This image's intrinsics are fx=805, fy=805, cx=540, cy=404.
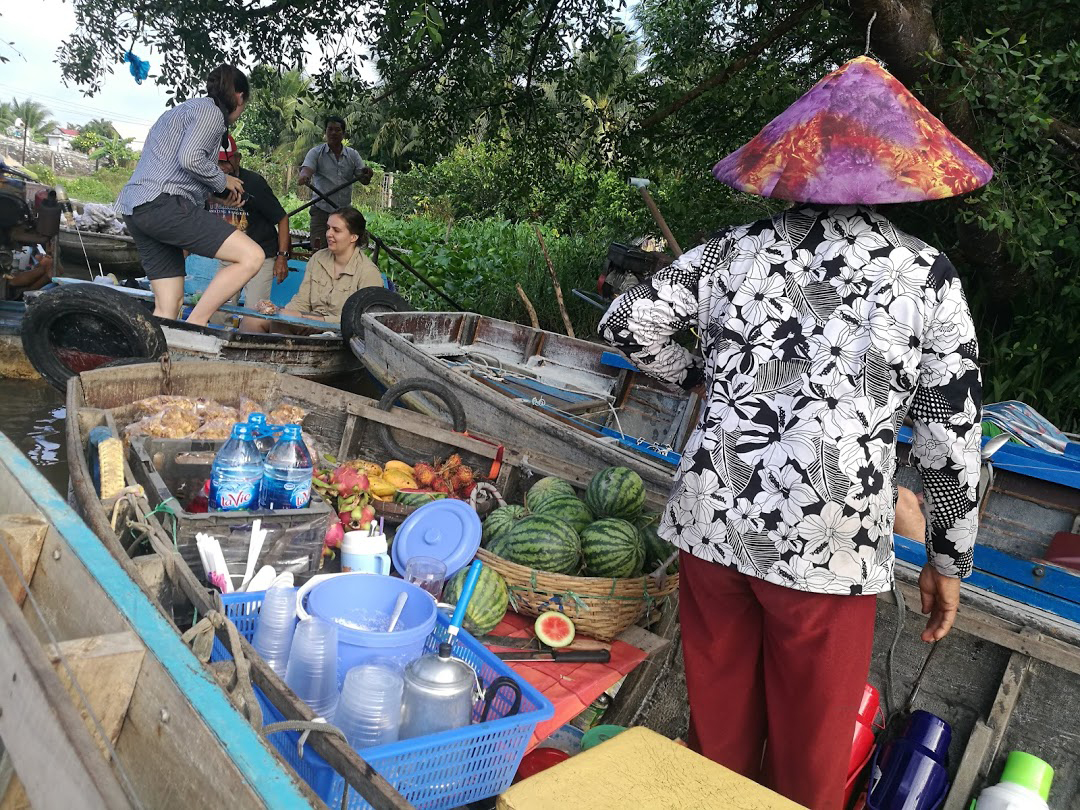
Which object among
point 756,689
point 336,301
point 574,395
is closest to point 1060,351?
point 574,395

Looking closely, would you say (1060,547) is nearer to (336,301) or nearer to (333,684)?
(333,684)

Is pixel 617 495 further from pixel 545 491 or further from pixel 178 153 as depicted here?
pixel 178 153

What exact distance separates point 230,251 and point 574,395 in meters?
2.73

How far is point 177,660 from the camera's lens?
1358 millimetres

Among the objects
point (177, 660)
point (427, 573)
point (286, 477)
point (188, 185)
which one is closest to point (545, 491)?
point (427, 573)

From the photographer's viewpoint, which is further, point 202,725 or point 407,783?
point 407,783

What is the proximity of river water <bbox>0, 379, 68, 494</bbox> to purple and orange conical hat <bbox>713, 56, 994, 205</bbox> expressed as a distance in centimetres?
531

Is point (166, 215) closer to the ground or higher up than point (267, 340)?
higher up

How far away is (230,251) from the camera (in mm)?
5438

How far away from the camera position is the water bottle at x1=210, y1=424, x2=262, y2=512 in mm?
2633

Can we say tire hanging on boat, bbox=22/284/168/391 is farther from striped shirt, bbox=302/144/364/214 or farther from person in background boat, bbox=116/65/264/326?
striped shirt, bbox=302/144/364/214

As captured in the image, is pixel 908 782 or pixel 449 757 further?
pixel 908 782

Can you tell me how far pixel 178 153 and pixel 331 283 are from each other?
96.3 inches

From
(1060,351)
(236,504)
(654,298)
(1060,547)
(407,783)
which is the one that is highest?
(1060,351)
